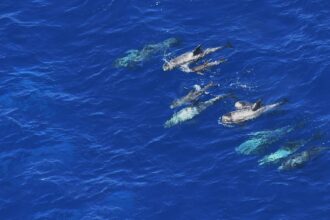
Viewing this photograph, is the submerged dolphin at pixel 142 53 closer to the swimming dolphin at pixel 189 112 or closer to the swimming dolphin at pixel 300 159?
the swimming dolphin at pixel 189 112

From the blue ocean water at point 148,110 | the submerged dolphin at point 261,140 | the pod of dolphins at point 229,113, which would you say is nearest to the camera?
the blue ocean water at point 148,110

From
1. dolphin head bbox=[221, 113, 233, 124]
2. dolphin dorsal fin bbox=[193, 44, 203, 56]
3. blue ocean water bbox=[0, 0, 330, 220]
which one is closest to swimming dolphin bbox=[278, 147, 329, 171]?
blue ocean water bbox=[0, 0, 330, 220]

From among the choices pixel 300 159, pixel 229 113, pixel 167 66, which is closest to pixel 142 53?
pixel 167 66

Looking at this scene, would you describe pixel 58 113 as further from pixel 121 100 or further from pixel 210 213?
pixel 210 213

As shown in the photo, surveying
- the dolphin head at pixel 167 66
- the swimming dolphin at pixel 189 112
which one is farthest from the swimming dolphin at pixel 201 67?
the swimming dolphin at pixel 189 112

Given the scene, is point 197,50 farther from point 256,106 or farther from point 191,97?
point 256,106

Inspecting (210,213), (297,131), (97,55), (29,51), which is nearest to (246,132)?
(297,131)
